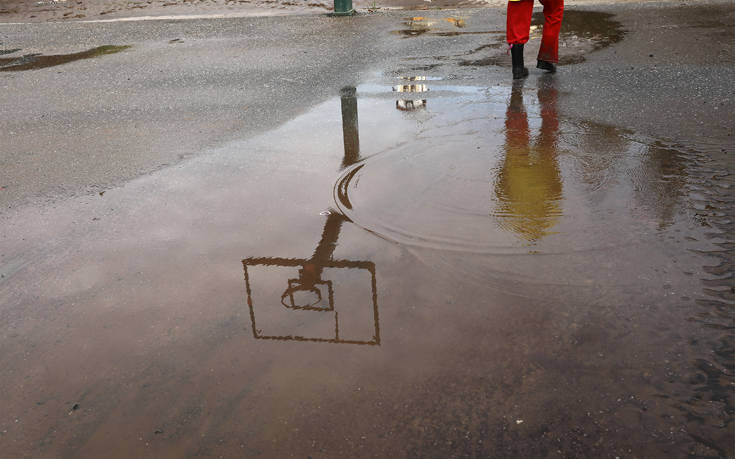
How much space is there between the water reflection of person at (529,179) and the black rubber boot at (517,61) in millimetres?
1105

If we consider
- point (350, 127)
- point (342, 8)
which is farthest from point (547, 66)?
point (342, 8)

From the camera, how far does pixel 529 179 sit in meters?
3.40

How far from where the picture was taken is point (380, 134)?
428 cm

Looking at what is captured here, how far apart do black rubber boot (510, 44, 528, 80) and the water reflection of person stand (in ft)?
3.63

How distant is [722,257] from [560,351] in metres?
0.99

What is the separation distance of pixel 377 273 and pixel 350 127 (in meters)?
2.09

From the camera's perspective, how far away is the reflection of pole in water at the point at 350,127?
153 inches

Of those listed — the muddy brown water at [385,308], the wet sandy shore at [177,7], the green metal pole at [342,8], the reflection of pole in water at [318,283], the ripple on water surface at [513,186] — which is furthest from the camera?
the wet sandy shore at [177,7]

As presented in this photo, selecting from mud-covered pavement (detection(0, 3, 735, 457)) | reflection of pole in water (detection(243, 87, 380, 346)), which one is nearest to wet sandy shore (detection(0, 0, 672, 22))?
mud-covered pavement (detection(0, 3, 735, 457))

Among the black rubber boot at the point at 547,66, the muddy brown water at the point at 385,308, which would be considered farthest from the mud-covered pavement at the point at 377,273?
the black rubber boot at the point at 547,66

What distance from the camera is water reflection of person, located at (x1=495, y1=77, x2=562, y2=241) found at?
296cm

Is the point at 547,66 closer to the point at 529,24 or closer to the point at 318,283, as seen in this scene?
the point at 529,24

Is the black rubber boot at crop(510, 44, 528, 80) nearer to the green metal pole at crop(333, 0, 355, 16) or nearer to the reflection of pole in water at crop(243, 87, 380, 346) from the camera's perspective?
the reflection of pole in water at crop(243, 87, 380, 346)

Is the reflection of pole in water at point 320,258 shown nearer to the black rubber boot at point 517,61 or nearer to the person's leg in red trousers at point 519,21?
the black rubber boot at point 517,61
